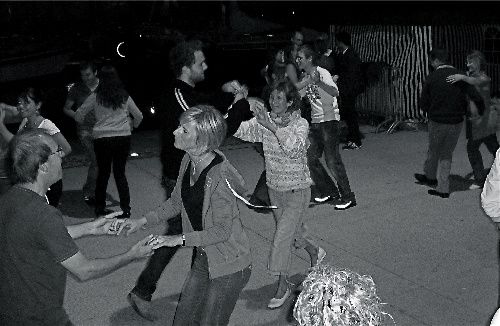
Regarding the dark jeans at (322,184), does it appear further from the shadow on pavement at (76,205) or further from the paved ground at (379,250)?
the shadow on pavement at (76,205)

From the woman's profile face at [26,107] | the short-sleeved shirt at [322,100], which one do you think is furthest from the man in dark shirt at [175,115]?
the short-sleeved shirt at [322,100]

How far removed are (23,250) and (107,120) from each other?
450cm

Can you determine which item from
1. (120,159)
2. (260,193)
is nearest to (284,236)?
(260,193)

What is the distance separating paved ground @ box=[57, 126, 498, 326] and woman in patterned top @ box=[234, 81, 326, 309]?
1.51 ft

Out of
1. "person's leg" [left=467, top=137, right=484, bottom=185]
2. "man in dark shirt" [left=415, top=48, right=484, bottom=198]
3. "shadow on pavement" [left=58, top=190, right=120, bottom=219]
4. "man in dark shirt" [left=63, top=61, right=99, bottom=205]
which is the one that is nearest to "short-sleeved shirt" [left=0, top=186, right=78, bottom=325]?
"shadow on pavement" [left=58, top=190, right=120, bottom=219]

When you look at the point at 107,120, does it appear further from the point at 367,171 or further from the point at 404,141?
the point at 404,141

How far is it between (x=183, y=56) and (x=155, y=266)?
1.64 meters

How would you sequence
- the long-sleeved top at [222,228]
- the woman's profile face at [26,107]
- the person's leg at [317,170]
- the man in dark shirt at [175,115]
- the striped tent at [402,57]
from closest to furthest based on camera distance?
the long-sleeved top at [222,228] < the man in dark shirt at [175,115] < the woman's profile face at [26,107] < the person's leg at [317,170] < the striped tent at [402,57]

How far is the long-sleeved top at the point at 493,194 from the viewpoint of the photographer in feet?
14.6

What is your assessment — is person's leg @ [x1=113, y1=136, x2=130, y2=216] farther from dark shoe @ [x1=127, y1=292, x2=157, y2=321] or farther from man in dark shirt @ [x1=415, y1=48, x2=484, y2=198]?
man in dark shirt @ [x1=415, y1=48, x2=484, y2=198]

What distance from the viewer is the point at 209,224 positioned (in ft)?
13.5

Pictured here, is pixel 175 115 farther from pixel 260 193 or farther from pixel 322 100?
pixel 322 100

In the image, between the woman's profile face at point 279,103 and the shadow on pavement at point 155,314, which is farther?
the woman's profile face at point 279,103

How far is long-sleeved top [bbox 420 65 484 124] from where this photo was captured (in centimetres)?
855
